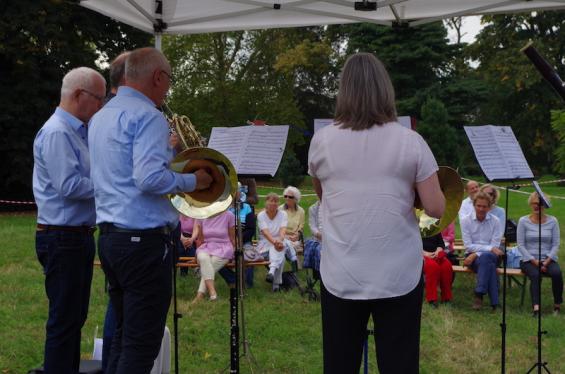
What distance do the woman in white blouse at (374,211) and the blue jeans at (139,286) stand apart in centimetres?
83

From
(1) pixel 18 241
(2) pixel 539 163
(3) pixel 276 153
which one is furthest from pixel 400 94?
(3) pixel 276 153

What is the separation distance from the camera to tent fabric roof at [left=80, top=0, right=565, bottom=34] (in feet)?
18.7

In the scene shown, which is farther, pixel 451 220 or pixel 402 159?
pixel 451 220

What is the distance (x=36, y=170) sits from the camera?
4.02 m

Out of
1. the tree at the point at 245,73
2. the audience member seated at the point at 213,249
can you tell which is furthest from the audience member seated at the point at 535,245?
the tree at the point at 245,73

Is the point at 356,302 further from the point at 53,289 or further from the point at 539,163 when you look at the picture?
the point at 539,163

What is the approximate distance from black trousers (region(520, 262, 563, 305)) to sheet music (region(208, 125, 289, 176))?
169 inches

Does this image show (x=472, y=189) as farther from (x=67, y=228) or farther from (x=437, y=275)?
(x=67, y=228)

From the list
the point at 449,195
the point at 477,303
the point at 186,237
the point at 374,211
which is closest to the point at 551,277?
the point at 477,303

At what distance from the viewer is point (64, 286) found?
3949 mm

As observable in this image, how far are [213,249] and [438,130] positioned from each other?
63.0 ft

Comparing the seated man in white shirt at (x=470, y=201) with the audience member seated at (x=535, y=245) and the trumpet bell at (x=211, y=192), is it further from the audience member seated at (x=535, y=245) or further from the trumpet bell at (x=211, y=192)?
the trumpet bell at (x=211, y=192)

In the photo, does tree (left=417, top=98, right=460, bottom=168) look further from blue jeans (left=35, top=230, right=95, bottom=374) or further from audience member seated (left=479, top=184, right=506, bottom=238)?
blue jeans (left=35, top=230, right=95, bottom=374)

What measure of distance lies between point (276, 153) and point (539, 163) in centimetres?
3160
